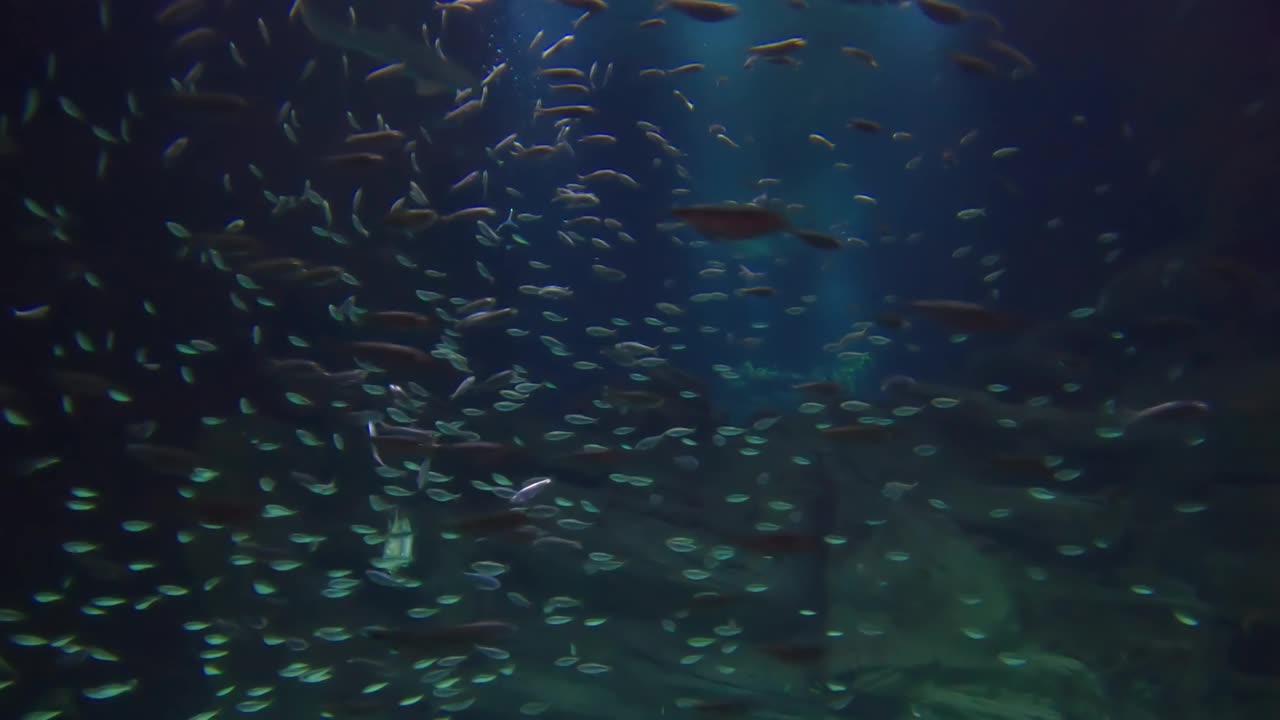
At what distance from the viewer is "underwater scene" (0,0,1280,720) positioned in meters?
8.55

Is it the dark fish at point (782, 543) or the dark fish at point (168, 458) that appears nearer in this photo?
the dark fish at point (782, 543)

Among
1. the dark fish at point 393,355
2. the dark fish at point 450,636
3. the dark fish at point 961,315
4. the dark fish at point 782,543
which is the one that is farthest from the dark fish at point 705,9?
the dark fish at point 450,636

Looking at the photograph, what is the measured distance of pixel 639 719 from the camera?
11055mm

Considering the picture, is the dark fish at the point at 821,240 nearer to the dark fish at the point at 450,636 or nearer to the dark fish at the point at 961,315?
the dark fish at the point at 961,315

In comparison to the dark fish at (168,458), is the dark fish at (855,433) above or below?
above

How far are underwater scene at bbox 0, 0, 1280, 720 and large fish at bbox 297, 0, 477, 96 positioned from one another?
5 cm

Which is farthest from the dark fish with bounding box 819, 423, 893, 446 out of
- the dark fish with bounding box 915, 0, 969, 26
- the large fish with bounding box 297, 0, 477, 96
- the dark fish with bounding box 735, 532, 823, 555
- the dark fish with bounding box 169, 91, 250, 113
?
the large fish with bounding box 297, 0, 477, 96

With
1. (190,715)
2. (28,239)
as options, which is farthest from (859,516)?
(28,239)

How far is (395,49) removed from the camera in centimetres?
1093

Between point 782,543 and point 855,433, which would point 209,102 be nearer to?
point 782,543

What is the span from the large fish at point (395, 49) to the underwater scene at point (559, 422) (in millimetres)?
52

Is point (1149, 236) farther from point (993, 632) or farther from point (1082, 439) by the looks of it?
point (993, 632)

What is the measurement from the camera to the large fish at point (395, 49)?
10.2 m

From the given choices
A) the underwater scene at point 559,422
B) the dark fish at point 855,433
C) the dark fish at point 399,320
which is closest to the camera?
the dark fish at point 399,320
